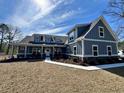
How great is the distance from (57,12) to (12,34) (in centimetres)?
3468

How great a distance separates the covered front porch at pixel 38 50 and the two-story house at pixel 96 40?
6.59 meters

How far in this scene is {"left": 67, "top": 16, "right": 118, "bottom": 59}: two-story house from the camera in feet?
54.8

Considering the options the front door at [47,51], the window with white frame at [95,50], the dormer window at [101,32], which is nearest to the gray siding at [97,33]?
the dormer window at [101,32]

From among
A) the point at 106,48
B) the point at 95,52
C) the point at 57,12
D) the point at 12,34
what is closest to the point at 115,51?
the point at 106,48

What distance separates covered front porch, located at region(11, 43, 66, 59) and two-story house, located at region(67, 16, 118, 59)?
6.59m

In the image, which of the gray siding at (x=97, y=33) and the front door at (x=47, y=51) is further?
the front door at (x=47, y=51)

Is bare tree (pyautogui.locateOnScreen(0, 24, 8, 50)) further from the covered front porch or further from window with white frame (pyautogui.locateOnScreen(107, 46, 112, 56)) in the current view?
window with white frame (pyautogui.locateOnScreen(107, 46, 112, 56))

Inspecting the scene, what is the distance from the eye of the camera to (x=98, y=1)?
559 inches

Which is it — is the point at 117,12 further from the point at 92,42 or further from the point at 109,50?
the point at 109,50

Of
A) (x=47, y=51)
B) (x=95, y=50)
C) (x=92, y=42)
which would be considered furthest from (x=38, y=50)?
(x=95, y=50)

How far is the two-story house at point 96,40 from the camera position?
16703 mm

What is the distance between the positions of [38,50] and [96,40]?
12.7 meters

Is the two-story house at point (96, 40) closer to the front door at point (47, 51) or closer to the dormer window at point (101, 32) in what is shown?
the dormer window at point (101, 32)

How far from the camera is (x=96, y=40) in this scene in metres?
17.5
